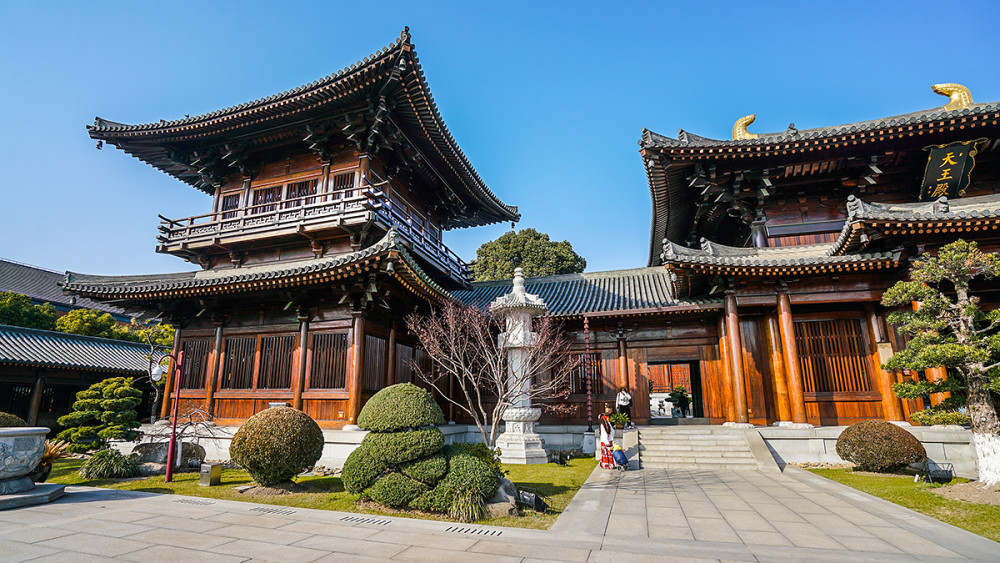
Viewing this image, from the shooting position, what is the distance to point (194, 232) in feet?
Result: 51.1

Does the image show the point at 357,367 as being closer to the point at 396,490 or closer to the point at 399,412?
the point at 399,412

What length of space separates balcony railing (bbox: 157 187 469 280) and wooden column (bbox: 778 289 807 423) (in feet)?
35.8

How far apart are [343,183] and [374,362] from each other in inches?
236

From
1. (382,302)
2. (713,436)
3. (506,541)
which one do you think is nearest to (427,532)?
(506,541)

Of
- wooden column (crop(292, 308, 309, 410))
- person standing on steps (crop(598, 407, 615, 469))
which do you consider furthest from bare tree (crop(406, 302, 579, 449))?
wooden column (crop(292, 308, 309, 410))

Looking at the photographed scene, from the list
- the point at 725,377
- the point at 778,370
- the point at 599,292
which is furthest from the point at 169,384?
the point at 778,370

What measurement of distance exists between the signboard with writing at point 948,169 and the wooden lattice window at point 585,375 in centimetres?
1055

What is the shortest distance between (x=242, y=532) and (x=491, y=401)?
440 inches

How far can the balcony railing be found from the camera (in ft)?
45.3

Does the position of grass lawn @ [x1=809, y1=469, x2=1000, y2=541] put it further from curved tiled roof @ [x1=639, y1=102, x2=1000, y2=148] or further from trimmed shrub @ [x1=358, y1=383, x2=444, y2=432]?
curved tiled roof @ [x1=639, y1=102, x2=1000, y2=148]

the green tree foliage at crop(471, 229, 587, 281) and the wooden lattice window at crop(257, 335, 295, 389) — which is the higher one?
the green tree foliage at crop(471, 229, 587, 281)

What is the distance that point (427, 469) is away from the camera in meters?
7.14

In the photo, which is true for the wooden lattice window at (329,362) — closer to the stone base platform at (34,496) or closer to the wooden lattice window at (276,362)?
the wooden lattice window at (276,362)

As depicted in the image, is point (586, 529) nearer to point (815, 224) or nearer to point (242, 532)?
point (242, 532)
